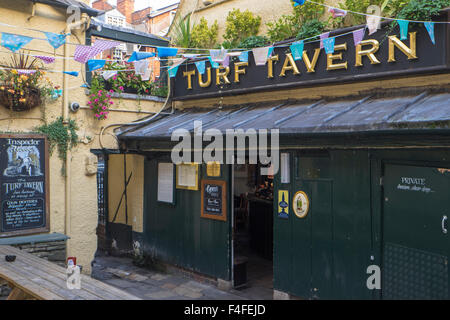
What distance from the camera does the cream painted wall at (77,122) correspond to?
24.5 ft

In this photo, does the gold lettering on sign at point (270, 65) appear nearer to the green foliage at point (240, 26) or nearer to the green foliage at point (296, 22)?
the green foliage at point (296, 22)

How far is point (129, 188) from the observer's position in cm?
1103

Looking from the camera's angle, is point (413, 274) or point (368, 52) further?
point (368, 52)

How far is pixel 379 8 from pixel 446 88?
1.73 m

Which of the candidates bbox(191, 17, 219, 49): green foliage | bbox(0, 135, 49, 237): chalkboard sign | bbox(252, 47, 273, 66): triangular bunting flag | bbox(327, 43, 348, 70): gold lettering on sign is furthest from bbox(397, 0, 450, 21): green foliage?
bbox(0, 135, 49, 237): chalkboard sign

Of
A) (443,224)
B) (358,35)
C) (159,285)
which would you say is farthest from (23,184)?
(443,224)

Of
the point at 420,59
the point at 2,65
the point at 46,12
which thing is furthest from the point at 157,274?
the point at 420,59

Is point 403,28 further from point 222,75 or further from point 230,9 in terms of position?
point 230,9

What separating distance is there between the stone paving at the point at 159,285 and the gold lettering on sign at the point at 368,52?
175 inches

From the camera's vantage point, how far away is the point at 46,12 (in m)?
7.82

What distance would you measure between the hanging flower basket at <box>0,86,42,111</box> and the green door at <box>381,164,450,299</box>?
600 centimetres

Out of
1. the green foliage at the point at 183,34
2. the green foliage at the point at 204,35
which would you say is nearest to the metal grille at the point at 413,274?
the green foliage at the point at 204,35

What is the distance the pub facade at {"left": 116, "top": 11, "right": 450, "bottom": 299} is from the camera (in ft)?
17.6

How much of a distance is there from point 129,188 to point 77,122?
3.15m
